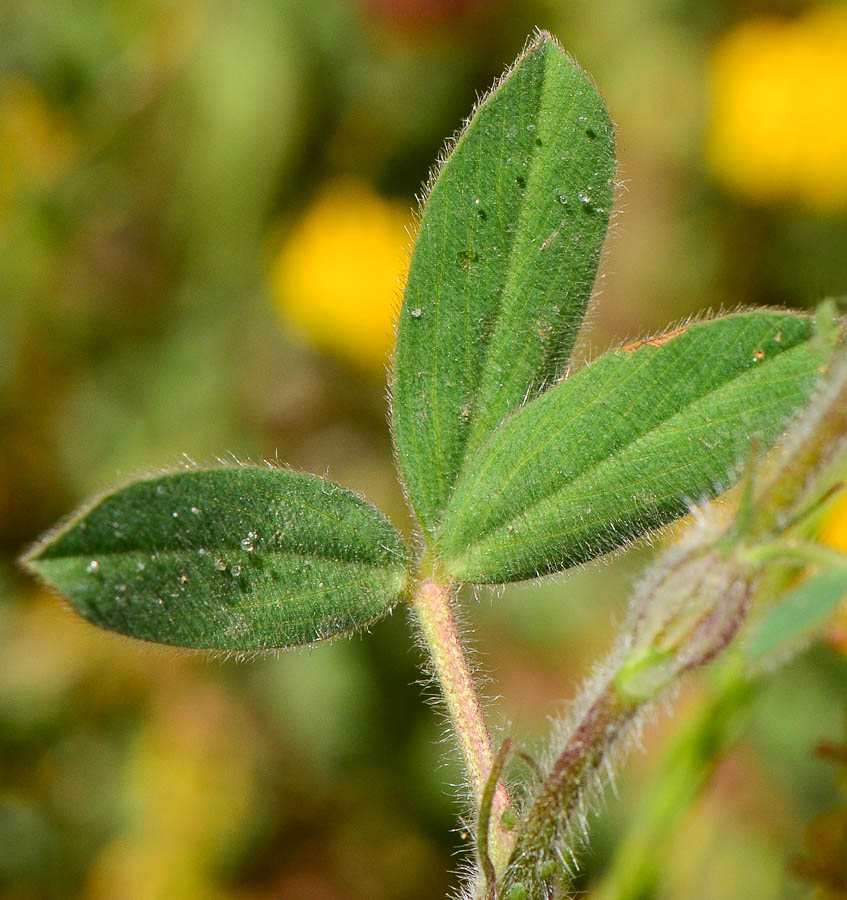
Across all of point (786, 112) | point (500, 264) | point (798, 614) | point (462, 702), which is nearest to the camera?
point (798, 614)

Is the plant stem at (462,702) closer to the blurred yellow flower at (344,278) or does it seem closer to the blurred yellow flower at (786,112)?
the blurred yellow flower at (344,278)

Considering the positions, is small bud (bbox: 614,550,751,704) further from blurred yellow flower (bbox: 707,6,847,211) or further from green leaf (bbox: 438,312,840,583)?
blurred yellow flower (bbox: 707,6,847,211)

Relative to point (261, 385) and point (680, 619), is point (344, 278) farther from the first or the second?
point (680, 619)

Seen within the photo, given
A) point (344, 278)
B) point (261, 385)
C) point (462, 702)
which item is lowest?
point (462, 702)

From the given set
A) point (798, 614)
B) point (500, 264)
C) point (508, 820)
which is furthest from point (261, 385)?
point (798, 614)

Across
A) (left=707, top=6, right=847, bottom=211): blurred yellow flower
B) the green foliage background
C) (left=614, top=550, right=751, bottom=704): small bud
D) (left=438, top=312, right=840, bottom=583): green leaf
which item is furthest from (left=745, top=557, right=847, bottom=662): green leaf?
(left=707, top=6, right=847, bottom=211): blurred yellow flower

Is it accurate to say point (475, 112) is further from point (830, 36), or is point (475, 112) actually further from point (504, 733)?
point (830, 36)
